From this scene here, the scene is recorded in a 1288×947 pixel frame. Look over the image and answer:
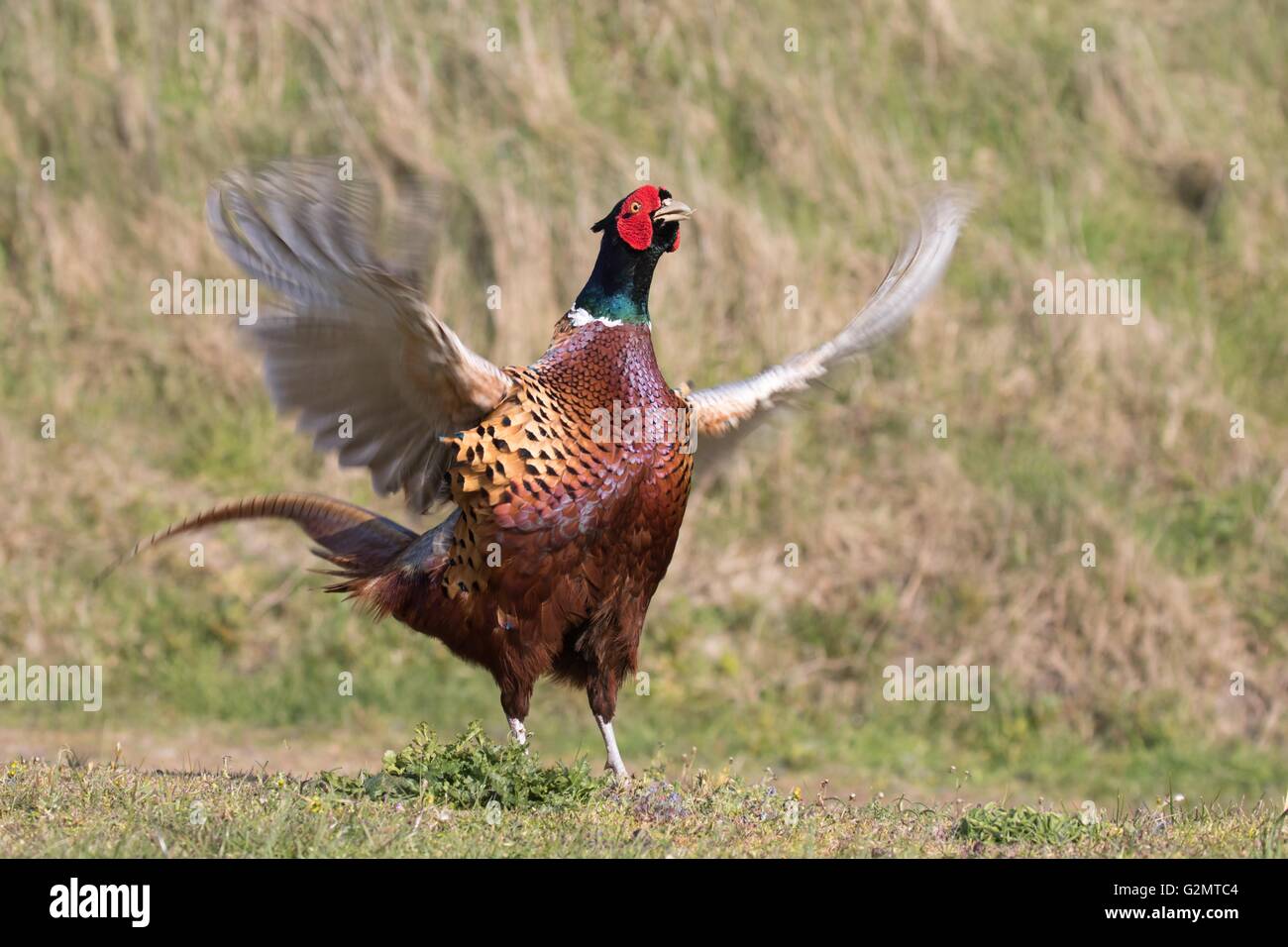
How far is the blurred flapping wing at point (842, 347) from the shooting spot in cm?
623

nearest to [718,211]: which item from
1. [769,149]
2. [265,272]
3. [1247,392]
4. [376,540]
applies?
[769,149]

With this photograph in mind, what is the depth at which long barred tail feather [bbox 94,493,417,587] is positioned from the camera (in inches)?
235

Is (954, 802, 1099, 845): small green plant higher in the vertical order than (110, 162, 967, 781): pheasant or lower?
lower

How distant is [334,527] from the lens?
616cm

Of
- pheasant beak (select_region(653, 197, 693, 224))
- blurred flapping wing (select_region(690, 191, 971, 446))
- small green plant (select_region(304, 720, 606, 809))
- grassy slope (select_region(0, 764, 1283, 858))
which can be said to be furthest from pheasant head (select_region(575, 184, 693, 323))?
grassy slope (select_region(0, 764, 1283, 858))

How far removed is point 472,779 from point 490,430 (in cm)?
111

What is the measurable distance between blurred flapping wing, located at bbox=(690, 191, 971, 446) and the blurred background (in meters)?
0.34
